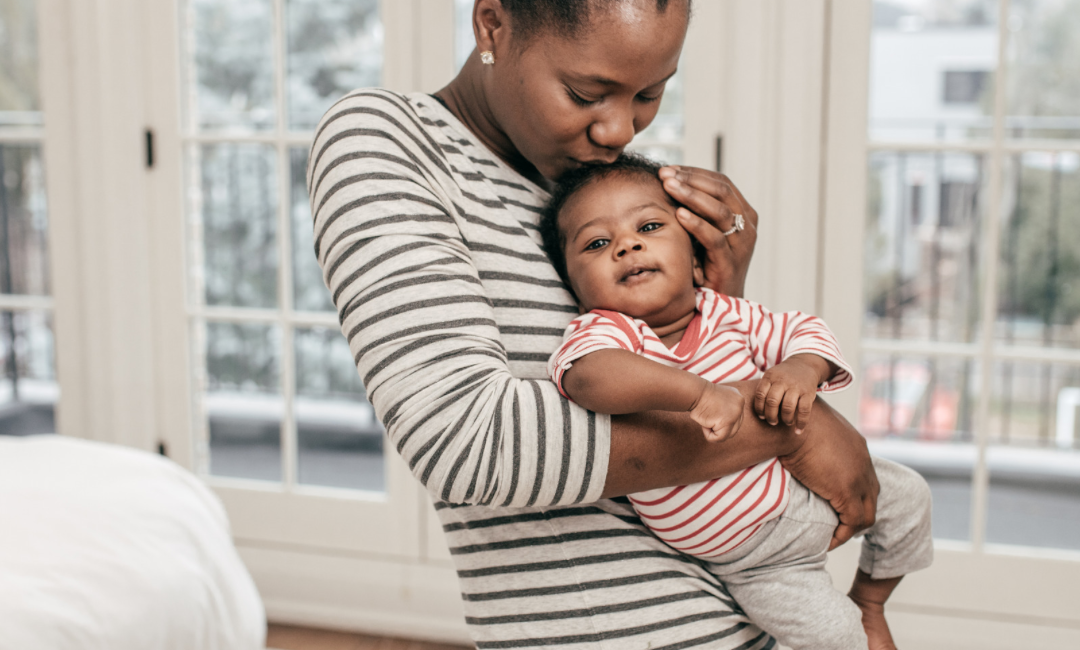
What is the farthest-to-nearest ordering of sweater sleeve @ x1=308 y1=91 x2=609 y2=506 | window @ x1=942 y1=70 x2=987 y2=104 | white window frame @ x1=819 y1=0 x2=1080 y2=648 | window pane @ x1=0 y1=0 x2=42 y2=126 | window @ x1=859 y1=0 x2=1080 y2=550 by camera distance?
window @ x1=942 y1=70 x2=987 y2=104 < window @ x1=859 y1=0 x2=1080 y2=550 < window pane @ x1=0 y1=0 x2=42 y2=126 < white window frame @ x1=819 y1=0 x2=1080 y2=648 < sweater sleeve @ x1=308 y1=91 x2=609 y2=506

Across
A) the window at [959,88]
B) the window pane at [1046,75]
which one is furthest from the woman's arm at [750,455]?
the window at [959,88]

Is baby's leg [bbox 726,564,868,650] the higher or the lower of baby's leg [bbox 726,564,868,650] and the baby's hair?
the lower

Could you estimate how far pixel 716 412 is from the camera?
0.66 meters

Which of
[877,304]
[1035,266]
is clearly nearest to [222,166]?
[877,304]

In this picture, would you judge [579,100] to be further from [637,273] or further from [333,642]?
[333,642]

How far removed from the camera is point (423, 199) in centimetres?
67

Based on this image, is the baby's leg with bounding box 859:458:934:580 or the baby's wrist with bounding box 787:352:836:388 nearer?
the baby's wrist with bounding box 787:352:836:388

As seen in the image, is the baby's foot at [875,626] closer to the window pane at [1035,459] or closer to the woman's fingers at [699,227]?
the woman's fingers at [699,227]

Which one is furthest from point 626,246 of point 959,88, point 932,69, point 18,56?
point 959,88

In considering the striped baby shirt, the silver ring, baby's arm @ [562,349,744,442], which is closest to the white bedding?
the striped baby shirt

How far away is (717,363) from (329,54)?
7.11 ft

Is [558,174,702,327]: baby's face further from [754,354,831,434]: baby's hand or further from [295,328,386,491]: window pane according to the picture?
[295,328,386,491]: window pane

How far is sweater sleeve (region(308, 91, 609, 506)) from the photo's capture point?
1.98ft

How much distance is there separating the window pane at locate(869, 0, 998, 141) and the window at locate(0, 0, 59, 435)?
4.31 metres
